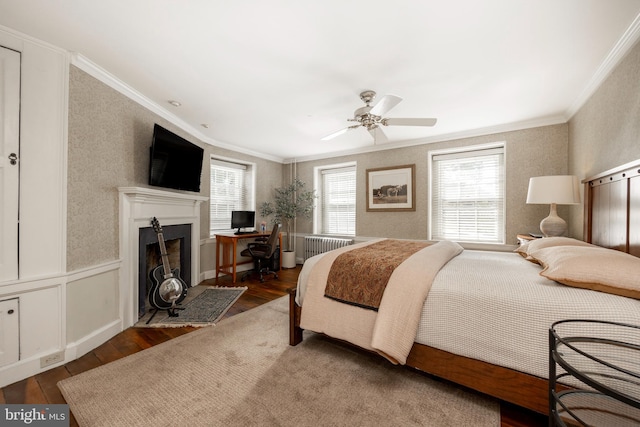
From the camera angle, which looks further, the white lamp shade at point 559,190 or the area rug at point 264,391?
the white lamp shade at point 559,190

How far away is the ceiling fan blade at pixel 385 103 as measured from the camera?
2154 millimetres

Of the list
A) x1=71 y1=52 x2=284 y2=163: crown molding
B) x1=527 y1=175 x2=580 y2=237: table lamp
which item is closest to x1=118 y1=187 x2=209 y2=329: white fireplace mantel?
x1=71 y1=52 x2=284 y2=163: crown molding

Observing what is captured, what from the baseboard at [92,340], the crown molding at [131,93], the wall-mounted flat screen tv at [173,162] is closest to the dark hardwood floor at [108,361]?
the baseboard at [92,340]

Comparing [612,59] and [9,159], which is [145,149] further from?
[612,59]

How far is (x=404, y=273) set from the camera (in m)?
1.74

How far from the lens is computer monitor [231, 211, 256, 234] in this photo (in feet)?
15.3

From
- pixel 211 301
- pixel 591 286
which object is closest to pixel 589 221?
pixel 591 286

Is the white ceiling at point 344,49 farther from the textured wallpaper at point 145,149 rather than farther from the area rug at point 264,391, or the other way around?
the area rug at point 264,391

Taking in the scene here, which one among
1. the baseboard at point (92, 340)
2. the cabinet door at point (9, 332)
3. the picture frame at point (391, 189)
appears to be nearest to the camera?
the cabinet door at point (9, 332)

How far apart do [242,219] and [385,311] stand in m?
3.67

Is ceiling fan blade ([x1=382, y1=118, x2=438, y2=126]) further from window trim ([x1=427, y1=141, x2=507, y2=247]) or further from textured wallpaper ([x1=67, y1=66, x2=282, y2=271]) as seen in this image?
textured wallpaper ([x1=67, y1=66, x2=282, y2=271])

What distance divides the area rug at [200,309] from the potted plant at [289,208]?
1.73 m

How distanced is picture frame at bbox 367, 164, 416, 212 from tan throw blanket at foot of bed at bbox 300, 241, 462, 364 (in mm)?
2457

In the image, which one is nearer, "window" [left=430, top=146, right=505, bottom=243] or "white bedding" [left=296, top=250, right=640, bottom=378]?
"white bedding" [left=296, top=250, right=640, bottom=378]
